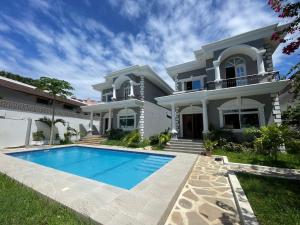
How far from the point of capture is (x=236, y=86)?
12414mm

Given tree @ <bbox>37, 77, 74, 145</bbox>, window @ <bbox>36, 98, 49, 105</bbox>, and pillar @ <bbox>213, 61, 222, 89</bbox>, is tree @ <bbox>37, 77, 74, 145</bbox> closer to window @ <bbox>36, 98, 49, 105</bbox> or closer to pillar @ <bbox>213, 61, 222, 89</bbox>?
window @ <bbox>36, 98, 49, 105</bbox>

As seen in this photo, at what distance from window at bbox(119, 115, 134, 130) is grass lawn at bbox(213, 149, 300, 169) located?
10.4 m

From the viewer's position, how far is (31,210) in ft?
11.3

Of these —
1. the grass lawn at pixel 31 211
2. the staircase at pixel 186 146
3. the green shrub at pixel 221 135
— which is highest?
the green shrub at pixel 221 135

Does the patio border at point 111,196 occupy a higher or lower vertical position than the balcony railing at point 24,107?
lower

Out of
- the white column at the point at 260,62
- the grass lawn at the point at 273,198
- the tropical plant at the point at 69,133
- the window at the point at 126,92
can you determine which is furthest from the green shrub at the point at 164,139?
the tropical plant at the point at 69,133

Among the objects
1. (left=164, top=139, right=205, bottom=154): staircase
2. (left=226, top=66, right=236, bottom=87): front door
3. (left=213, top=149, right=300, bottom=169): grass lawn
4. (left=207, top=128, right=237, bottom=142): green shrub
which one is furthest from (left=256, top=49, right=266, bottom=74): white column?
(left=164, top=139, right=205, bottom=154): staircase

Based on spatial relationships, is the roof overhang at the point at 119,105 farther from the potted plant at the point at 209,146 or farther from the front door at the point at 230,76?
the front door at the point at 230,76

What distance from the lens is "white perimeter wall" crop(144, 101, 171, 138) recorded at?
17795mm

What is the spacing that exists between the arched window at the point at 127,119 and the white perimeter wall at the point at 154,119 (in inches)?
62.9

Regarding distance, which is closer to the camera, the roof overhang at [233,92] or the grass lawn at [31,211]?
the grass lawn at [31,211]

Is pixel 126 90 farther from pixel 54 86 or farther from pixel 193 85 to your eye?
pixel 193 85

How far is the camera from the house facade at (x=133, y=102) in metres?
17.5

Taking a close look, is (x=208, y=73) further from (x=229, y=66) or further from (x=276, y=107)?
(x=276, y=107)
